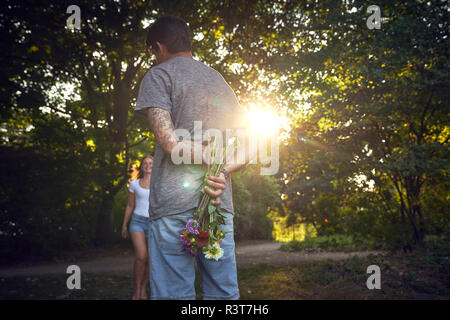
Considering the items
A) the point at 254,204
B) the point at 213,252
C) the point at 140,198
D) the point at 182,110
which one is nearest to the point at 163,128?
the point at 182,110

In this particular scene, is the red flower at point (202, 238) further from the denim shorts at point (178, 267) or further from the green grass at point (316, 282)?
the green grass at point (316, 282)

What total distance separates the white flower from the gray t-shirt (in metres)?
0.23

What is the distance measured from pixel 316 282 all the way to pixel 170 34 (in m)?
5.93

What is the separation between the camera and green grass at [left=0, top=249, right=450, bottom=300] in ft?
19.1

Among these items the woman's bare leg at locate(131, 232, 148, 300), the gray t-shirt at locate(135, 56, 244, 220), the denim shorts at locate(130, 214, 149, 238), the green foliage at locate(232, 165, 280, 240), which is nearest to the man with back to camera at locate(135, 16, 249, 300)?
the gray t-shirt at locate(135, 56, 244, 220)

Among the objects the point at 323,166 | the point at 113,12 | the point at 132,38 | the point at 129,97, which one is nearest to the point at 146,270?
the point at 323,166

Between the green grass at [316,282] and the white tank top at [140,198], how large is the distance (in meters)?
1.52

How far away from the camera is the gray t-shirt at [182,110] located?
1.84 meters

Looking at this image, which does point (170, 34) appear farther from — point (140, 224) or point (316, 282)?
point (316, 282)

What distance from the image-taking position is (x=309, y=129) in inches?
304

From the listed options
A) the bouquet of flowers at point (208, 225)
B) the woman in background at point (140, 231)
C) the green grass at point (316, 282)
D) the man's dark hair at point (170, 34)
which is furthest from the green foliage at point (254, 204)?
the bouquet of flowers at point (208, 225)

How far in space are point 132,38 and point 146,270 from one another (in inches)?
207
